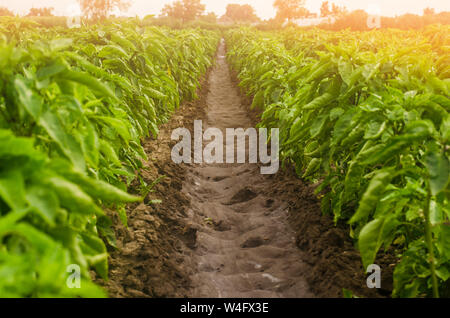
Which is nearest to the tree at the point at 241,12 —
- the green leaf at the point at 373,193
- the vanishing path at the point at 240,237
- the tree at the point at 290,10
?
the tree at the point at 290,10

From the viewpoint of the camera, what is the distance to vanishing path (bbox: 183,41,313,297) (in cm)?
282

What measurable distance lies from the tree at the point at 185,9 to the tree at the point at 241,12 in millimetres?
37466

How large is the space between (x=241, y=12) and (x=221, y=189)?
4682 inches

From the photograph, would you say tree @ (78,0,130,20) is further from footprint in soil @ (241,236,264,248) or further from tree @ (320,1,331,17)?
footprint in soil @ (241,236,264,248)

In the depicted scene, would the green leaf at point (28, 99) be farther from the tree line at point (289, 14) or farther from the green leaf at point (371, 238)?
the tree line at point (289, 14)

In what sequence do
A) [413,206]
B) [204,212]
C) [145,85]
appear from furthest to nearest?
[145,85] < [204,212] < [413,206]

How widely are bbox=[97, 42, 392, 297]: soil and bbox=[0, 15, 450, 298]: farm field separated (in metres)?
0.01

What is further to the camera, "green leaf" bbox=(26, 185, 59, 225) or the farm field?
the farm field

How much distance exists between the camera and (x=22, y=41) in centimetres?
470

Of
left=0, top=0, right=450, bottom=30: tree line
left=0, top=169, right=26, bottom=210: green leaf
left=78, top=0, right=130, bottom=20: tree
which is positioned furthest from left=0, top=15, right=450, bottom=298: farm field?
left=78, top=0, right=130, bottom=20: tree
